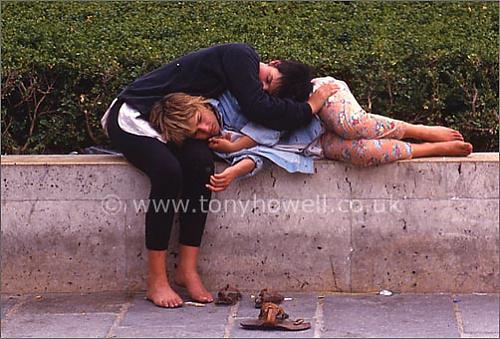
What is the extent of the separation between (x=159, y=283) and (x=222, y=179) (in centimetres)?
56

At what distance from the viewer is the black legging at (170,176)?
4.80m

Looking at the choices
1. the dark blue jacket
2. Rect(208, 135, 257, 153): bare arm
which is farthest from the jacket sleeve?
Rect(208, 135, 257, 153): bare arm

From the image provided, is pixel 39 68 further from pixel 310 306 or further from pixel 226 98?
pixel 310 306

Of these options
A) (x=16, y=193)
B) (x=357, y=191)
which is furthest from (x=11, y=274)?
(x=357, y=191)

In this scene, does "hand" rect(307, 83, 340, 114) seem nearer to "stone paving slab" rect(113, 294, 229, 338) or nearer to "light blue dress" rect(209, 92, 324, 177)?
"light blue dress" rect(209, 92, 324, 177)

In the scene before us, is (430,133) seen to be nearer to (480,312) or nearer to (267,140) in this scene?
(267,140)

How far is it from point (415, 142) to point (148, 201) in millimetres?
1298

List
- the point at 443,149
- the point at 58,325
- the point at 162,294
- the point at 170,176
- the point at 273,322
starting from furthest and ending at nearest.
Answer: the point at 443,149
the point at 162,294
the point at 170,176
the point at 58,325
the point at 273,322

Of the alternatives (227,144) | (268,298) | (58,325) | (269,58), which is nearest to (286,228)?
(268,298)

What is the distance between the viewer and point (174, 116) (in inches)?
190

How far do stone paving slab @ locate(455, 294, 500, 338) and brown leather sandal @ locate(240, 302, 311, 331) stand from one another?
2.25ft

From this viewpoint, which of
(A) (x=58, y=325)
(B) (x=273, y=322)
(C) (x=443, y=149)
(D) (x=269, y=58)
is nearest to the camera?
(B) (x=273, y=322)

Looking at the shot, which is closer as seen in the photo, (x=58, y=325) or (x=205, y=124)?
(x=58, y=325)

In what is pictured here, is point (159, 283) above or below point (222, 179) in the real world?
below
